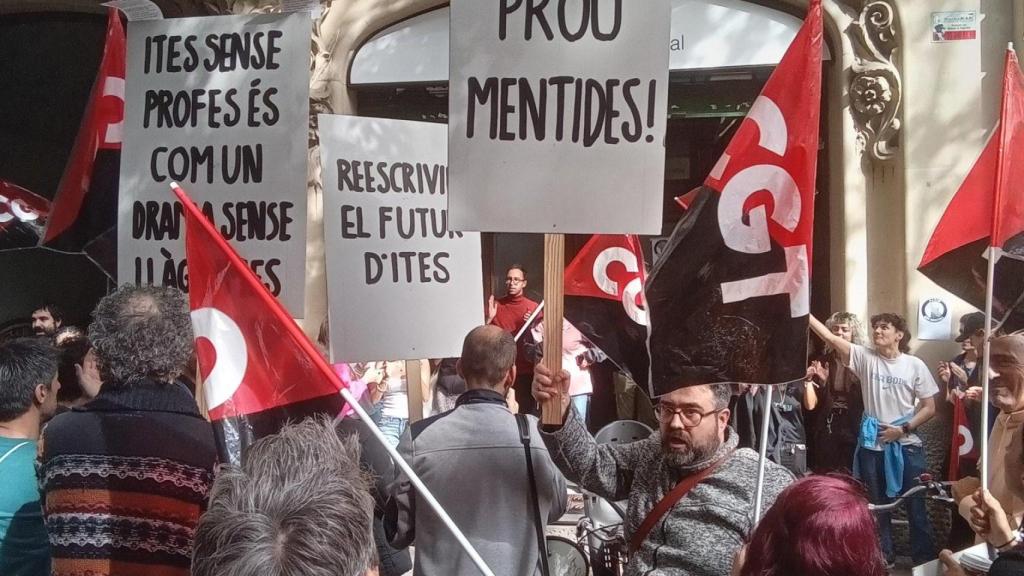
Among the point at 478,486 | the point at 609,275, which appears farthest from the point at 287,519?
the point at 609,275

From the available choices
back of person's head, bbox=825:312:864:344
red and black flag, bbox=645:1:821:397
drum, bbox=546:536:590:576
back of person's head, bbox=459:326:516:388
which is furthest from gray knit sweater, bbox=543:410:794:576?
back of person's head, bbox=825:312:864:344

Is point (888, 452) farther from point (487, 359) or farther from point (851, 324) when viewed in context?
point (487, 359)

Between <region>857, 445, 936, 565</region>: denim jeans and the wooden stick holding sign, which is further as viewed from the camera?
<region>857, 445, 936, 565</region>: denim jeans

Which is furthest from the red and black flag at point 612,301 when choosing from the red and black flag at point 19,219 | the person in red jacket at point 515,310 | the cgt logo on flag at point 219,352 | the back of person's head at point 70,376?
the person in red jacket at point 515,310

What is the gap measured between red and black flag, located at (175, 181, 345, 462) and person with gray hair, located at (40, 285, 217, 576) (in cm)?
9

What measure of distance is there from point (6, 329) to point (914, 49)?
896cm

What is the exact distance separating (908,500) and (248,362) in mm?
5080

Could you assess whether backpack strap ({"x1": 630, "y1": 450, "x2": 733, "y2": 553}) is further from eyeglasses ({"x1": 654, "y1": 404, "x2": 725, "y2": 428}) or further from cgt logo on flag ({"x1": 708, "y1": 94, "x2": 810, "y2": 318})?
cgt logo on flag ({"x1": 708, "y1": 94, "x2": 810, "y2": 318})

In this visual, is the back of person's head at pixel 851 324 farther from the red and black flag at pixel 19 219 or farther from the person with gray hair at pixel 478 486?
the red and black flag at pixel 19 219

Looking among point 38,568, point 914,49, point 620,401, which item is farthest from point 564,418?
point 914,49

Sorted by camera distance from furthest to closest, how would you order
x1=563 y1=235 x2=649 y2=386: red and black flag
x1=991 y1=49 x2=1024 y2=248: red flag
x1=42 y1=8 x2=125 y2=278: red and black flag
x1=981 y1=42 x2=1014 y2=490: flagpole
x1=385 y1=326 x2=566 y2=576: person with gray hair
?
x1=42 y1=8 x2=125 y2=278: red and black flag < x1=563 y1=235 x2=649 y2=386: red and black flag < x1=991 y1=49 x2=1024 y2=248: red flag < x1=385 y1=326 x2=566 y2=576: person with gray hair < x1=981 y1=42 x2=1014 y2=490: flagpole

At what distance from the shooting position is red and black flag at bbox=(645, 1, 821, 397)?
302cm

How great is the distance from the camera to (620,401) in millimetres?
9305

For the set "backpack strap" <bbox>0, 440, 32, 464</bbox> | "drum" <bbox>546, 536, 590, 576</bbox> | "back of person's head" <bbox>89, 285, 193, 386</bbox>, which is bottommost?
"drum" <bbox>546, 536, 590, 576</bbox>
